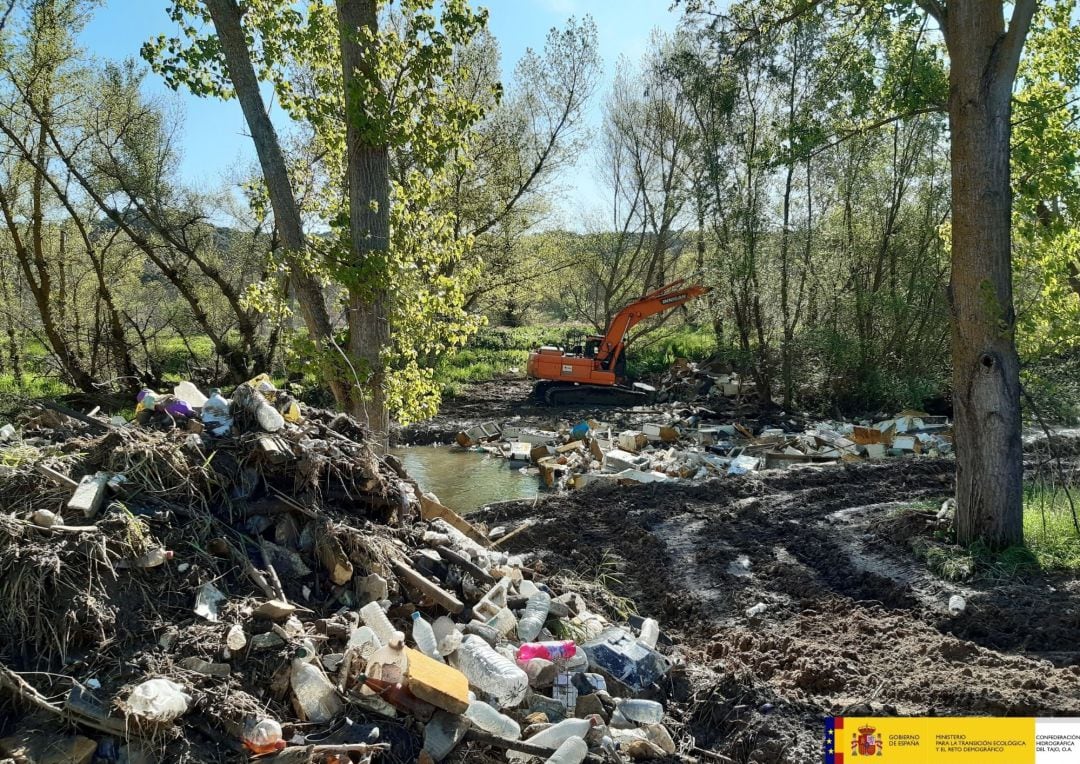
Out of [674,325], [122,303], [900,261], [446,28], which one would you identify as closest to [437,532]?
[446,28]

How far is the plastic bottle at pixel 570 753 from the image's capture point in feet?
9.98

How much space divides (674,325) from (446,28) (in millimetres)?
16579

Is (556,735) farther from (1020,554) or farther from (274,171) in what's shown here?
(274,171)

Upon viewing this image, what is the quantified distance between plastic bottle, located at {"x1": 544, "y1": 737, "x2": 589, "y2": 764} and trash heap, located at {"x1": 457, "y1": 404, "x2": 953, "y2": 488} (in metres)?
6.54

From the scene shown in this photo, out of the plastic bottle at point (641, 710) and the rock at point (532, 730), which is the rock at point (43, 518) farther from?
the plastic bottle at point (641, 710)

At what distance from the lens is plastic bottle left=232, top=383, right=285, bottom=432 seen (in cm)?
427

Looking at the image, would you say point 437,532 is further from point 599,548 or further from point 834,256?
point 834,256

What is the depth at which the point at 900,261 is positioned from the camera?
48.4 ft

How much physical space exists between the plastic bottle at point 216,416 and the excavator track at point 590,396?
12.4 metres

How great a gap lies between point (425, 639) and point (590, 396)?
13317mm

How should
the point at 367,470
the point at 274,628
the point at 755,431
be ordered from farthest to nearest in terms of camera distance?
the point at 755,431 < the point at 367,470 < the point at 274,628

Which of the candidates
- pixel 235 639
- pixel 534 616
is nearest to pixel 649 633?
pixel 534 616

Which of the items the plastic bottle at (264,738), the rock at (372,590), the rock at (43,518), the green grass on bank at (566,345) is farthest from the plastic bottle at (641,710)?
the green grass on bank at (566,345)

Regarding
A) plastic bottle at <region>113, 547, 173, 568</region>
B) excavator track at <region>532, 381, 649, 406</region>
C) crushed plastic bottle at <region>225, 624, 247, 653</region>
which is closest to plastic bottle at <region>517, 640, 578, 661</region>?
crushed plastic bottle at <region>225, 624, 247, 653</region>
